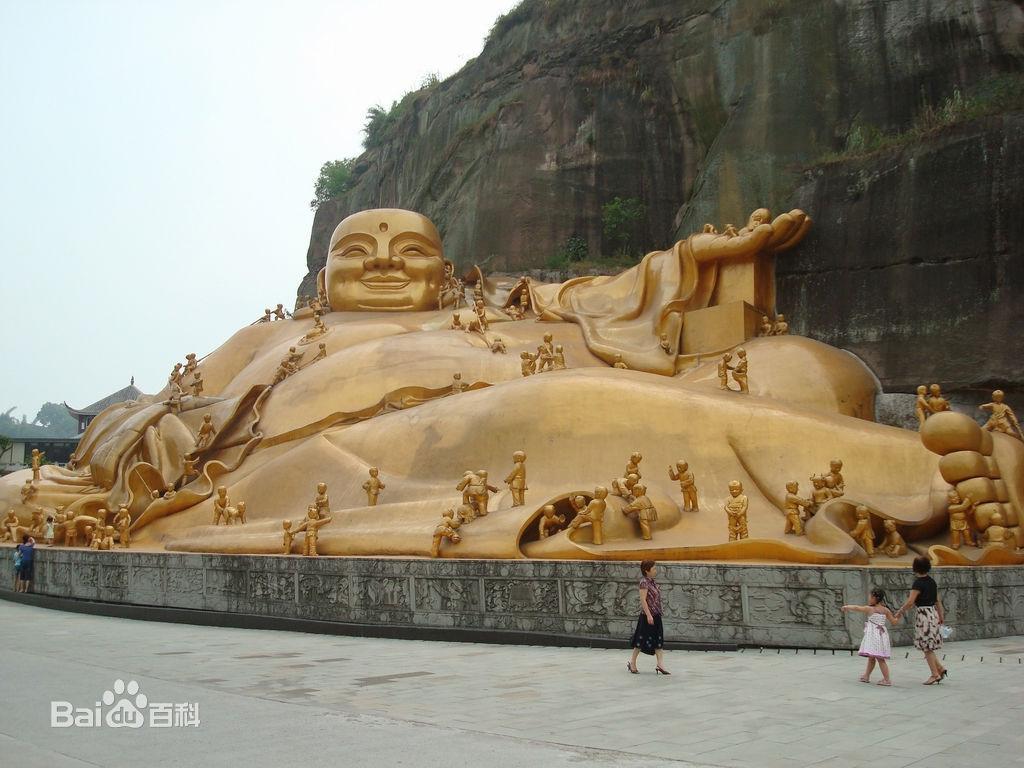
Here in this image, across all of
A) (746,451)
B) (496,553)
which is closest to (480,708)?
(496,553)

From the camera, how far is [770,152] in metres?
17.0

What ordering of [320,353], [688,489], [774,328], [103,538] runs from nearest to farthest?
[688,489] < [103,538] < [774,328] < [320,353]

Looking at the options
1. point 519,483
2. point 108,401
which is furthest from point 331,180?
point 519,483

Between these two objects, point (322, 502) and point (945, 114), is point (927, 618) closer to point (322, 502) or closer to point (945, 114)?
point (322, 502)

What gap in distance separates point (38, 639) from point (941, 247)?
10.7 m

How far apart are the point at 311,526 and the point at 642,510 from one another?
3.19 meters

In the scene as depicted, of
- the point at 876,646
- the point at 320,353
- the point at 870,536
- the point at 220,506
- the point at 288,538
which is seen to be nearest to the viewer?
the point at 876,646

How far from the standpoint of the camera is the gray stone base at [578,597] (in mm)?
6727

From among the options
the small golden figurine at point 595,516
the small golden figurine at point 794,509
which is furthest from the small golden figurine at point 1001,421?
the small golden figurine at point 595,516

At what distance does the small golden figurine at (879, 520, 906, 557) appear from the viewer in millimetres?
8039

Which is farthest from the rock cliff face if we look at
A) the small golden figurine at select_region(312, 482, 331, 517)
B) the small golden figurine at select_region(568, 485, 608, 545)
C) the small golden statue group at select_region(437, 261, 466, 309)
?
the small golden figurine at select_region(312, 482, 331, 517)

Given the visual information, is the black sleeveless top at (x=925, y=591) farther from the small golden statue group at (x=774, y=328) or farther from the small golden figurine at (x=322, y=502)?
the small golden statue group at (x=774, y=328)

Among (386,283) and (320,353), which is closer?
(320,353)

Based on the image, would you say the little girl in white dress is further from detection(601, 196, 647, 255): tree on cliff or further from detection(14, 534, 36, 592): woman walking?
detection(601, 196, 647, 255): tree on cliff
